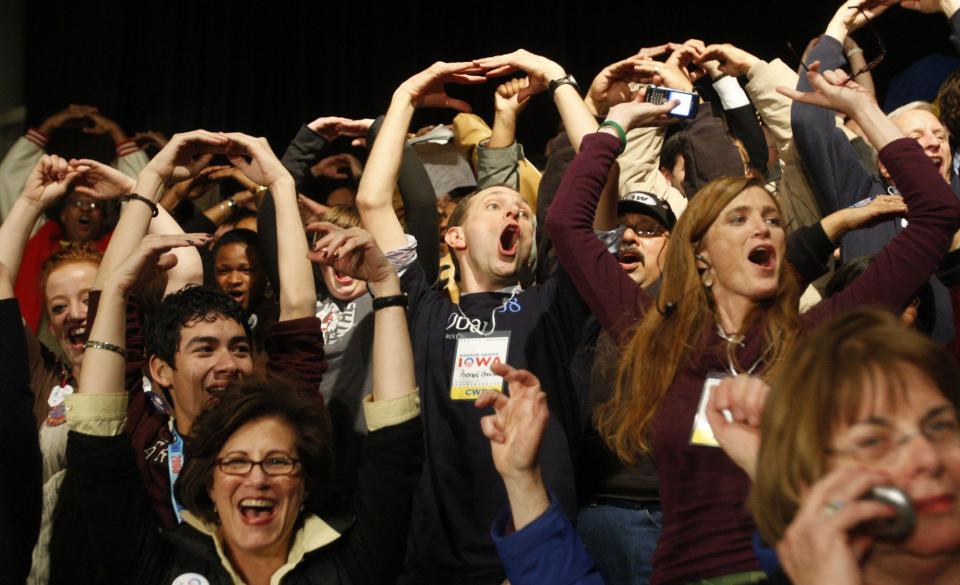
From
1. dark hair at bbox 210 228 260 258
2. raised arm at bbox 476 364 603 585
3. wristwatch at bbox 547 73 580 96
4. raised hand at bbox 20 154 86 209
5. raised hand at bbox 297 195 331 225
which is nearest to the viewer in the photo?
raised arm at bbox 476 364 603 585

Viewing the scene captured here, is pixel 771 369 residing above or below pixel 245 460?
above

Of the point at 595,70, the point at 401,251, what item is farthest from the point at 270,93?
the point at 401,251

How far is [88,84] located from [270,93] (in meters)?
0.92

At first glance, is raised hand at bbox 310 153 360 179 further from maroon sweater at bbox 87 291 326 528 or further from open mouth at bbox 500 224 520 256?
maroon sweater at bbox 87 291 326 528

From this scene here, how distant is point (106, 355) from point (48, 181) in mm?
1016

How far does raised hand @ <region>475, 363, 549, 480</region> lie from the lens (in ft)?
6.06

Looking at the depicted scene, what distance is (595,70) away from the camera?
18.6ft

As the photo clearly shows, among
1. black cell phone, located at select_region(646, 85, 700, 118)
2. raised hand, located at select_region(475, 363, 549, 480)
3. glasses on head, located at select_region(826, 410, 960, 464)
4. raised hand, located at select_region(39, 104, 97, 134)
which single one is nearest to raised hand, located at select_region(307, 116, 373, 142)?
black cell phone, located at select_region(646, 85, 700, 118)

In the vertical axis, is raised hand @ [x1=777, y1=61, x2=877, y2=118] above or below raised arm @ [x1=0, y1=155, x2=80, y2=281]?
above

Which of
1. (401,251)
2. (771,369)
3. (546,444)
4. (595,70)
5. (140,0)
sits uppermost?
(140,0)

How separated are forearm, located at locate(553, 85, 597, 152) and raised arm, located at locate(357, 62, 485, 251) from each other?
1.25 feet

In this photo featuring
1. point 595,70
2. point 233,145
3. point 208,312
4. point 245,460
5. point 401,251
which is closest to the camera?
point 245,460

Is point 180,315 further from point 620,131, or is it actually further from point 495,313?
point 620,131

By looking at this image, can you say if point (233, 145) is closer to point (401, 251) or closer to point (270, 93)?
point (401, 251)
